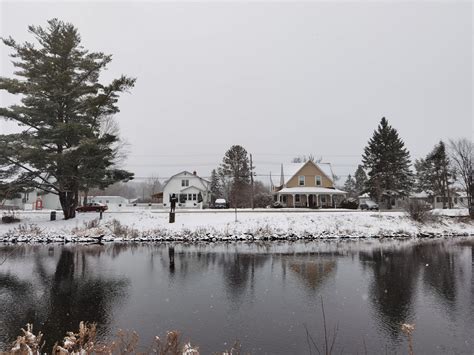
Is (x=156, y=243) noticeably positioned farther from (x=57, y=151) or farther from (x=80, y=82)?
(x=80, y=82)

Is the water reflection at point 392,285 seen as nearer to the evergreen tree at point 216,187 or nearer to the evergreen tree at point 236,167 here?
the evergreen tree at point 236,167

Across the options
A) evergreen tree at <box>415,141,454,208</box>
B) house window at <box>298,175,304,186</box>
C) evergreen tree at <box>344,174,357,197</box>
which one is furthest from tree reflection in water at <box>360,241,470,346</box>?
evergreen tree at <box>344,174,357,197</box>

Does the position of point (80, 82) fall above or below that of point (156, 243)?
above

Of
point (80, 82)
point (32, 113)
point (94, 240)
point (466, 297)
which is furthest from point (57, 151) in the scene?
point (466, 297)

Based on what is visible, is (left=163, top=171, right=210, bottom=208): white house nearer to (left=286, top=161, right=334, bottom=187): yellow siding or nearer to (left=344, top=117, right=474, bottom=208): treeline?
(left=286, top=161, right=334, bottom=187): yellow siding

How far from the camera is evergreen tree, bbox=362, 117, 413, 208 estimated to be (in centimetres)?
4906

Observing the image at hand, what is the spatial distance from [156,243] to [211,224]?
5.21 metres

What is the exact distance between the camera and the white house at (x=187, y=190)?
50747 mm

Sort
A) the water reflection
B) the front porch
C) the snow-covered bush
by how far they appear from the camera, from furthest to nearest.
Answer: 1. the front porch
2. the snow-covered bush
3. the water reflection

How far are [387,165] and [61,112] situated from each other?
44018 mm

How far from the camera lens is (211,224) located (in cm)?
2616

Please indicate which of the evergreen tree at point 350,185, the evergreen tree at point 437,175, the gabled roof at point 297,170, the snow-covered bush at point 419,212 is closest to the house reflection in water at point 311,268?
the snow-covered bush at point 419,212

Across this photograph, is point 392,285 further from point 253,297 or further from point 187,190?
point 187,190

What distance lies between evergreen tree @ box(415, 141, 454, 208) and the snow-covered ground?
2326 cm
